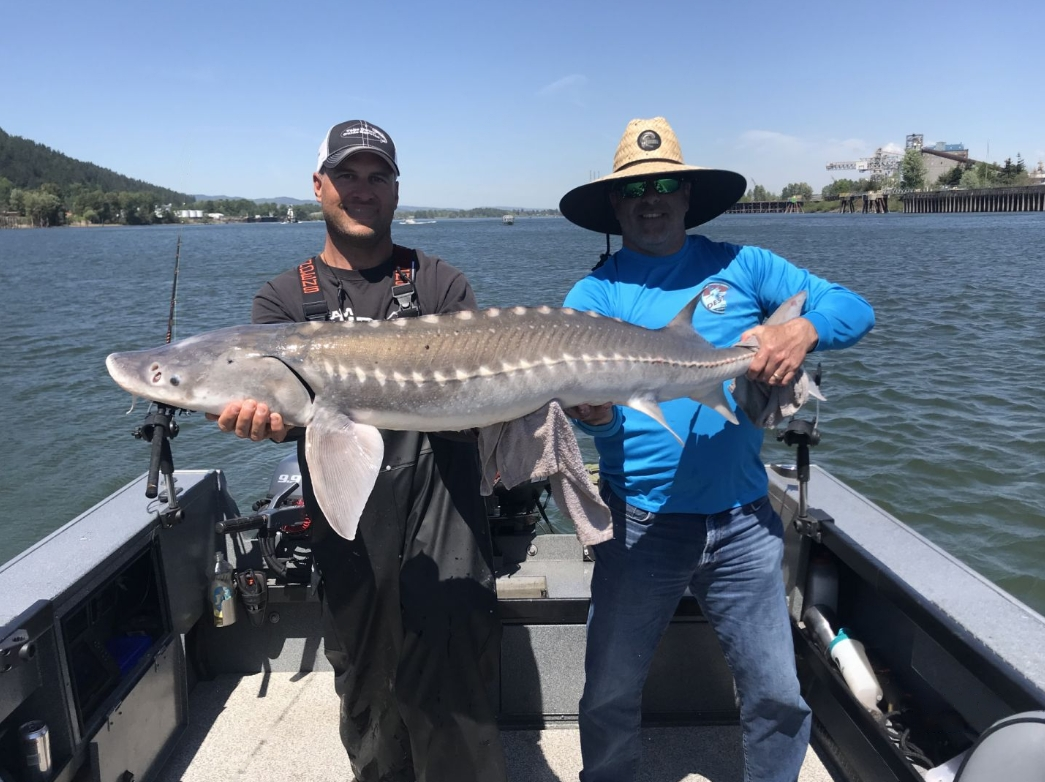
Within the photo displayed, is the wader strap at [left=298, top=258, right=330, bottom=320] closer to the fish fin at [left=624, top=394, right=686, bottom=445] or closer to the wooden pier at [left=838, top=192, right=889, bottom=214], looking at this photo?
the fish fin at [left=624, top=394, right=686, bottom=445]

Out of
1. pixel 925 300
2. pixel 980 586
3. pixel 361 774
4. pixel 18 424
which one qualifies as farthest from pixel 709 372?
pixel 925 300

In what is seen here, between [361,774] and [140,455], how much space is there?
32.9 ft

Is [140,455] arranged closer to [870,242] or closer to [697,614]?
[697,614]

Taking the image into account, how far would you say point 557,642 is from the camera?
3619mm

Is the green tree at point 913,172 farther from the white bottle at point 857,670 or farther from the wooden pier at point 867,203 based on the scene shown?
the white bottle at point 857,670

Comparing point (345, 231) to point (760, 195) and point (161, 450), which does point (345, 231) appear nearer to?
point (161, 450)

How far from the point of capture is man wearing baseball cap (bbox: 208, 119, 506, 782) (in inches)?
107

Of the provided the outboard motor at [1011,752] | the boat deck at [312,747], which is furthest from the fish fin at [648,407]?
the boat deck at [312,747]

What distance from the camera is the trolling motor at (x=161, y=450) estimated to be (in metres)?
3.12

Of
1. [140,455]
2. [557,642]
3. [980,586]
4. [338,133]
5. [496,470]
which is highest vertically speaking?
[338,133]

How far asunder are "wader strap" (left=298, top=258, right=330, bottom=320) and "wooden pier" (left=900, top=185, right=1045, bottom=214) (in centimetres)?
12002

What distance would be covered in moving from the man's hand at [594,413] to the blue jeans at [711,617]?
1.07ft

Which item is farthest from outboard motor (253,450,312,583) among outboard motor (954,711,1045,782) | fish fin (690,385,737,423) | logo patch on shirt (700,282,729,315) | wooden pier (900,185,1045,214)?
wooden pier (900,185,1045,214)

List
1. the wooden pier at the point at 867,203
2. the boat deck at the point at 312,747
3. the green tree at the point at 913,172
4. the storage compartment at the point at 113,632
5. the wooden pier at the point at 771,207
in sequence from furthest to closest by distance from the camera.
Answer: the wooden pier at the point at 771,207 < the green tree at the point at 913,172 < the wooden pier at the point at 867,203 < the boat deck at the point at 312,747 < the storage compartment at the point at 113,632
